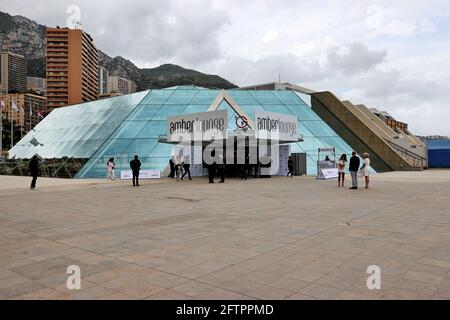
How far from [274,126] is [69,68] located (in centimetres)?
12038

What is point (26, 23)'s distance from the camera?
18400 cm

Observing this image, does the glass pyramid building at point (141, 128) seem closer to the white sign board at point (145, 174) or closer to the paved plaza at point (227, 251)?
the white sign board at point (145, 174)

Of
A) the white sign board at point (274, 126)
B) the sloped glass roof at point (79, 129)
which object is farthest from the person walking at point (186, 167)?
the sloped glass roof at point (79, 129)

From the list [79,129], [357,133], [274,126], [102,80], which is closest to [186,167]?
[274,126]

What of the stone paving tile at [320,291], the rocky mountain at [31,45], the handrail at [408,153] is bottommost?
the stone paving tile at [320,291]

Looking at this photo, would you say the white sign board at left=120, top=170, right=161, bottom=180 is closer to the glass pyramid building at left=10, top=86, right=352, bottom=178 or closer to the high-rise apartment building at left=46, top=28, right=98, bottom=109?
the glass pyramid building at left=10, top=86, right=352, bottom=178

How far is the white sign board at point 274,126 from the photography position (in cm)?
2025

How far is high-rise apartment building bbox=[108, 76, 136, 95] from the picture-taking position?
15512 centimetres

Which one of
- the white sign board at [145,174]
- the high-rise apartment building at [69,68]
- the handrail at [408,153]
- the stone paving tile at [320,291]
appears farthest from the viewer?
the high-rise apartment building at [69,68]

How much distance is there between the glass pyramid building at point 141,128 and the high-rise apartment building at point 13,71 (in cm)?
13631

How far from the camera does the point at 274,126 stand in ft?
69.9

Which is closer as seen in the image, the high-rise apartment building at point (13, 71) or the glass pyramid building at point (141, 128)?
the glass pyramid building at point (141, 128)

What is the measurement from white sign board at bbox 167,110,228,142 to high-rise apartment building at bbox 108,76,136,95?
5472 inches
